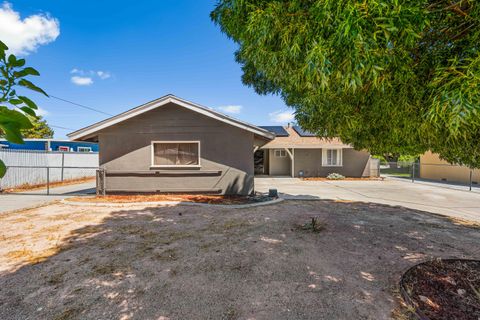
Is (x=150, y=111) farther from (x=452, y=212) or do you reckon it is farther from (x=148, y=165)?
(x=452, y=212)

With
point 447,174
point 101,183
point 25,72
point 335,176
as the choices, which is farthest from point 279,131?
point 25,72

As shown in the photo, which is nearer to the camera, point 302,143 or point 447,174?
point 447,174

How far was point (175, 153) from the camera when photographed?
922 cm

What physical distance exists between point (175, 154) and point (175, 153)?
1.6 inches

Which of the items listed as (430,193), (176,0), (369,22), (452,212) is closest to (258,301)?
(369,22)

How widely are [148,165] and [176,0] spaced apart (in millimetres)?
6067

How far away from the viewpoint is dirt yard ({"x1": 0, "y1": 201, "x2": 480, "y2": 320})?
2.70 m

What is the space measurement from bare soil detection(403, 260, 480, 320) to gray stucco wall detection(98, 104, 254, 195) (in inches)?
240

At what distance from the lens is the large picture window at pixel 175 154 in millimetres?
9156

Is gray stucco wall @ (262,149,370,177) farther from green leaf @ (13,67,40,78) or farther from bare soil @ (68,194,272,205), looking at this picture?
green leaf @ (13,67,40,78)

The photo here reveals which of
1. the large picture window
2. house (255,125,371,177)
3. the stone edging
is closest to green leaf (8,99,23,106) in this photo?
the stone edging

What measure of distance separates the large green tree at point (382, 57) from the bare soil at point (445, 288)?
5.48 feet

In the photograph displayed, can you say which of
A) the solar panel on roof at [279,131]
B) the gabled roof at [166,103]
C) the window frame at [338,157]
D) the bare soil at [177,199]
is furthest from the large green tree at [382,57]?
the solar panel on roof at [279,131]

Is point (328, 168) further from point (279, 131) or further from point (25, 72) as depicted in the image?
point (25, 72)
